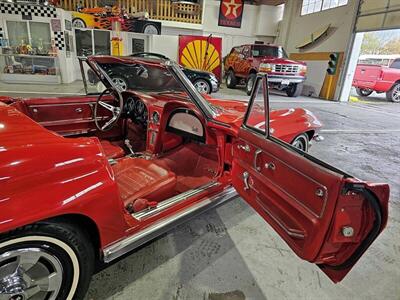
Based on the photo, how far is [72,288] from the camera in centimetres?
124

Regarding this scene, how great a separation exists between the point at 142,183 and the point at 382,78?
11.5 meters

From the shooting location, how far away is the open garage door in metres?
7.80

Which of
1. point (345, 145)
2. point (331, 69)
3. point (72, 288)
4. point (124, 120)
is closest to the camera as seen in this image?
point (72, 288)

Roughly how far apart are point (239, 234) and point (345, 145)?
3.34 meters

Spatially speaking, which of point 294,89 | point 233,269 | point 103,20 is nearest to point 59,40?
point 103,20

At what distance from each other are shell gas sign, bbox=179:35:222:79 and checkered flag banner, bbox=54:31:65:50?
4958mm

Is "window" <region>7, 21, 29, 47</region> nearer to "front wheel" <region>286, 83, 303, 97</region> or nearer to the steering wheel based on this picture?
the steering wheel

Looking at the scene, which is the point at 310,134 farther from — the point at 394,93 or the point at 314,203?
the point at 394,93

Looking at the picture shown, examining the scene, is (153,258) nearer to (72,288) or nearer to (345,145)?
(72,288)

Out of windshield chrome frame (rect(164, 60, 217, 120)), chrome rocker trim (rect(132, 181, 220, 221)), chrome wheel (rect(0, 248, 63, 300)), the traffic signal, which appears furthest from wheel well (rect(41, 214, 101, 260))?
the traffic signal

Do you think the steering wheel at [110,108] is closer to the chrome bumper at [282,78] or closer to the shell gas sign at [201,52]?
the chrome bumper at [282,78]

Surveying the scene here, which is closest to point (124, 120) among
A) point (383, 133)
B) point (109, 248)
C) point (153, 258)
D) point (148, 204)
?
point (148, 204)

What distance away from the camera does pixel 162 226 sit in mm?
1580

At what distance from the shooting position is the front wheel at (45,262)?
1025 millimetres
